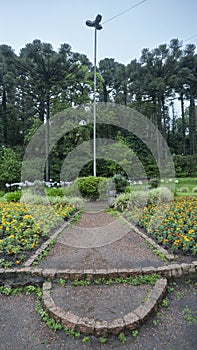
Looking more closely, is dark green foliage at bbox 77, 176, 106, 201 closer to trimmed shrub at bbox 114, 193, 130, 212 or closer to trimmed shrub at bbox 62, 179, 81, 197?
trimmed shrub at bbox 62, 179, 81, 197

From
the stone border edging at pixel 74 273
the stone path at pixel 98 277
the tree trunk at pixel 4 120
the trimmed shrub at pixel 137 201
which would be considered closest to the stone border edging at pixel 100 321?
the stone path at pixel 98 277

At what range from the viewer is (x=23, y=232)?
378 cm

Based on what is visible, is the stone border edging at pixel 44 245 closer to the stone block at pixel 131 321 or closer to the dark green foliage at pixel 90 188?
the stone block at pixel 131 321

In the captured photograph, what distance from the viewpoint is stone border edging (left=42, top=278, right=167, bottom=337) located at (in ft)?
6.17

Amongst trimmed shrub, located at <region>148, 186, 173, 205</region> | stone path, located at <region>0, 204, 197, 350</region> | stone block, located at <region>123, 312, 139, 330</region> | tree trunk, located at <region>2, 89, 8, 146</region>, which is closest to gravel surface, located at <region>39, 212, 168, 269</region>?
stone path, located at <region>0, 204, 197, 350</region>

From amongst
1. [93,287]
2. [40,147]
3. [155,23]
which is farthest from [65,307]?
[40,147]

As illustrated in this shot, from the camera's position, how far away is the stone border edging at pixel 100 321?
1881 millimetres

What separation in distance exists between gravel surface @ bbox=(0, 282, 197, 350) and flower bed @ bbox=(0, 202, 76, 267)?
77cm

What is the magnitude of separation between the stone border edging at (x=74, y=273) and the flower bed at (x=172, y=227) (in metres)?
0.48

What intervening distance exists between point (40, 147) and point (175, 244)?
39.5ft

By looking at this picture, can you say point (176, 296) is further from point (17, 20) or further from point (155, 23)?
point (17, 20)

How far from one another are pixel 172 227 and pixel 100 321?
93.4 inches

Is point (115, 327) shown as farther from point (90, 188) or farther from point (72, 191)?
point (72, 191)

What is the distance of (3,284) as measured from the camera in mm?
2604
